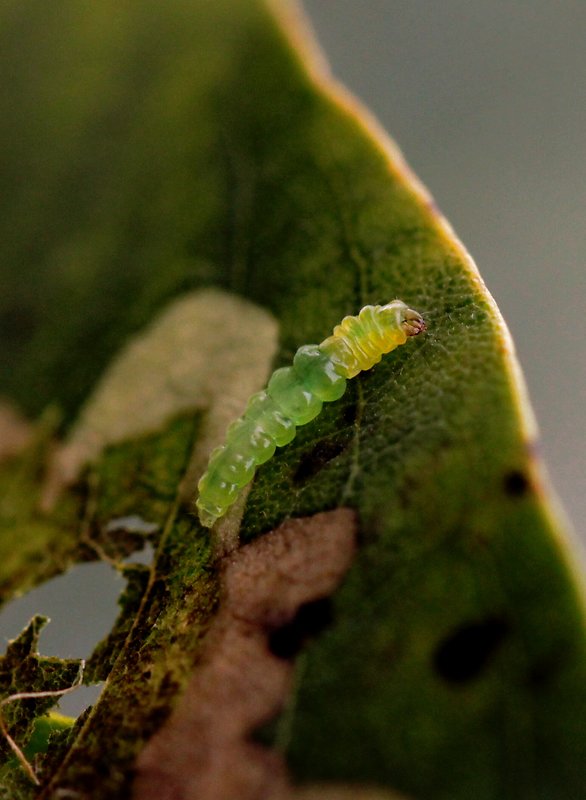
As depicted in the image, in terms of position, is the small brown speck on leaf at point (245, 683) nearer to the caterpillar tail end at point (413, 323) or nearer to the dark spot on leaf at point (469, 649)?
the dark spot on leaf at point (469, 649)

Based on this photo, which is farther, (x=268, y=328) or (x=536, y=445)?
(x=268, y=328)

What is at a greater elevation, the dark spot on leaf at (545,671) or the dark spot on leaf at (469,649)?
the dark spot on leaf at (469,649)

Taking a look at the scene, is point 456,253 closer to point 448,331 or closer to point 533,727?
point 448,331

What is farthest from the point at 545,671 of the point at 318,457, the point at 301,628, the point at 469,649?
the point at 318,457

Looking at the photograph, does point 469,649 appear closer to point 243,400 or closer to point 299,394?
point 299,394

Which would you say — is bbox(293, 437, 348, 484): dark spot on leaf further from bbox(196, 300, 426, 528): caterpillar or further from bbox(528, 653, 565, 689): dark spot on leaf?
bbox(528, 653, 565, 689): dark spot on leaf

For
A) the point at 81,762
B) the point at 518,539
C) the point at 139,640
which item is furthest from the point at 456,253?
the point at 81,762

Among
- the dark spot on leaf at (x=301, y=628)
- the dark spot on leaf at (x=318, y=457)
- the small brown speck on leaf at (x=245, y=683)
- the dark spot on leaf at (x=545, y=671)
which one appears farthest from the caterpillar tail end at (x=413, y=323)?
the dark spot on leaf at (x=545, y=671)
